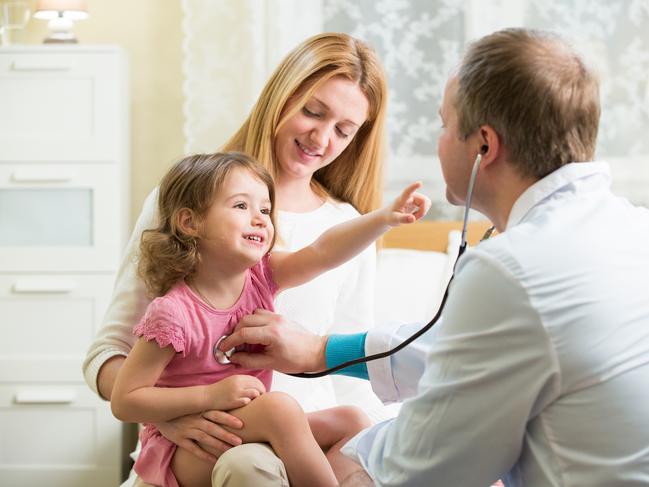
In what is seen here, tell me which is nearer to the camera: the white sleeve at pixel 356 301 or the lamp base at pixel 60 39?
the white sleeve at pixel 356 301

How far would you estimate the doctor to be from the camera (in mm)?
1178

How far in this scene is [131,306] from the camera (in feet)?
5.93

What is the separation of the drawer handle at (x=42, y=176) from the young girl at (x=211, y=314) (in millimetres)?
1850

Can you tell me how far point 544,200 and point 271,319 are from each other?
56 cm

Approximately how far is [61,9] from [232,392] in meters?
2.40

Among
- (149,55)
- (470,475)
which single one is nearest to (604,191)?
(470,475)

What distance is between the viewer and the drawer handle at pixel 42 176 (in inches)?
135

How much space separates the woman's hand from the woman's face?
70 cm

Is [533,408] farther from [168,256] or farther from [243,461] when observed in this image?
[168,256]

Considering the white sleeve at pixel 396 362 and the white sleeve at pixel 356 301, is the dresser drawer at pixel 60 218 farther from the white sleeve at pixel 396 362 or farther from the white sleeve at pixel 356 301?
the white sleeve at pixel 396 362

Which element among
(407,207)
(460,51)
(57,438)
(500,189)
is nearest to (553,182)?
(500,189)

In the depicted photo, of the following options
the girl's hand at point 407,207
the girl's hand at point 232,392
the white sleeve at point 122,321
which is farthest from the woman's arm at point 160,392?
the girl's hand at point 407,207

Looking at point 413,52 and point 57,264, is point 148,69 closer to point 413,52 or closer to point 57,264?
point 57,264

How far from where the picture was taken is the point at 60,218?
3475 mm
